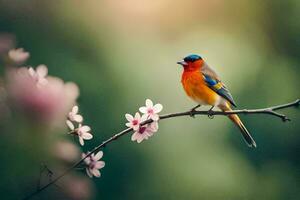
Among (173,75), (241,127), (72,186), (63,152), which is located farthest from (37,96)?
(173,75)

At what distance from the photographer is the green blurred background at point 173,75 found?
59.0 inches

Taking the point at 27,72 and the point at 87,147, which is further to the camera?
the point at 87,147

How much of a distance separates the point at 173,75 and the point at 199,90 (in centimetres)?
50

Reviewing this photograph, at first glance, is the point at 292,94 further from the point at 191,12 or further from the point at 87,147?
the point at 87,147

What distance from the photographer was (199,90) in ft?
3.53

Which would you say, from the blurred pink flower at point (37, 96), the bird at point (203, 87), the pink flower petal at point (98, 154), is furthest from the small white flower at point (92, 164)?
the bird at point (203, 87)

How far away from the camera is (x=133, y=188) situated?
4.79 feet

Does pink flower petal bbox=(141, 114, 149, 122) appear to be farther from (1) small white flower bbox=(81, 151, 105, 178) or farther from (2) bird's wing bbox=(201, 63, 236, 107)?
(2) bird's wing bbox=(201, 63, 236, 107)

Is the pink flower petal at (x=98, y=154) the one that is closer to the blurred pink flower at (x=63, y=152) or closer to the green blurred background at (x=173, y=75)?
the blurred pink flower at (x=63, y=152)

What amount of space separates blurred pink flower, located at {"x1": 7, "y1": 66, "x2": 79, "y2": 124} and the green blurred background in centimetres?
66

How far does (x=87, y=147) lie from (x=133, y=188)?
0.18 metres

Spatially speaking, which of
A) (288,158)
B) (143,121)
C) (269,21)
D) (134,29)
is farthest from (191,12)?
(143,121)

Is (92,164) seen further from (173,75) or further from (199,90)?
(173,75)

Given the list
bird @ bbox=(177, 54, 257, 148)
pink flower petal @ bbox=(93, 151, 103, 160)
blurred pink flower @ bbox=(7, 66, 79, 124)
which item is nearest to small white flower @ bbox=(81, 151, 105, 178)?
pink flower petal @ bbox=(93, 151, 103, 160)
